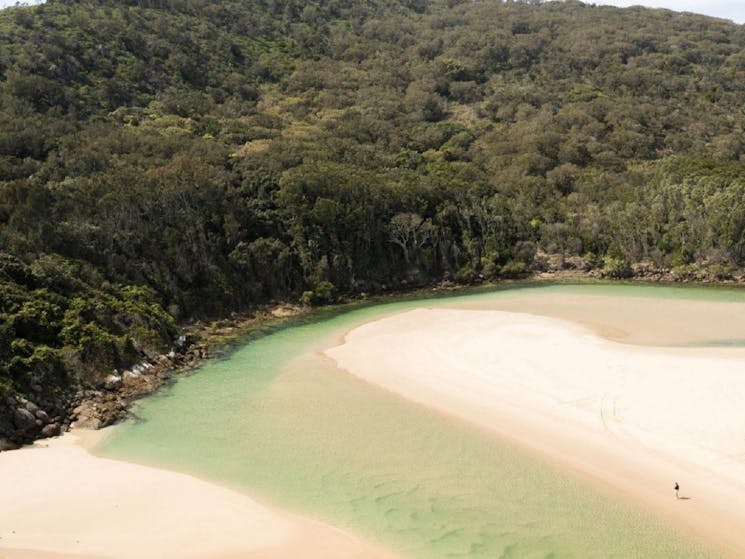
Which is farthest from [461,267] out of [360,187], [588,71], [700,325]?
[588,71]

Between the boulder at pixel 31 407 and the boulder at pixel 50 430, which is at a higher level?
the boulder at pixel 31 407

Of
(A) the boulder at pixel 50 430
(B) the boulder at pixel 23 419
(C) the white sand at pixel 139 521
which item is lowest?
(A) the boulder at pixel 50 430

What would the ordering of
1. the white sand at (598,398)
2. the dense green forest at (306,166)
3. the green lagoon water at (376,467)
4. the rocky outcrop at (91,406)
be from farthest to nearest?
the dense green forest at (306,166) < the rocky outcrop at (91,406) < the white sand at (598,398) < the green lagoon water at (376,467)

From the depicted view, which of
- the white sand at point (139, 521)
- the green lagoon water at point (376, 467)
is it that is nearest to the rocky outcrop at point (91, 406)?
the green lagoon water at point (376, 467)

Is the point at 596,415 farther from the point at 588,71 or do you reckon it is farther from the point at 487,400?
the point at 588,71

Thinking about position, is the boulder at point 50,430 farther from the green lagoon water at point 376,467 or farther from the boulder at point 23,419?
the green lagoon water at point 376,467

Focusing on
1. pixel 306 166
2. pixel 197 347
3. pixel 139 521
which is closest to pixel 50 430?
pixel 139 521

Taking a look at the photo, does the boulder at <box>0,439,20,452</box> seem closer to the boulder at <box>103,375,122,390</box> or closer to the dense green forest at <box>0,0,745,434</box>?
the dense green forest at <box>0,0,745,434</box>

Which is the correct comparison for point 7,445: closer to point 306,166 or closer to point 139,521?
point 139,521
